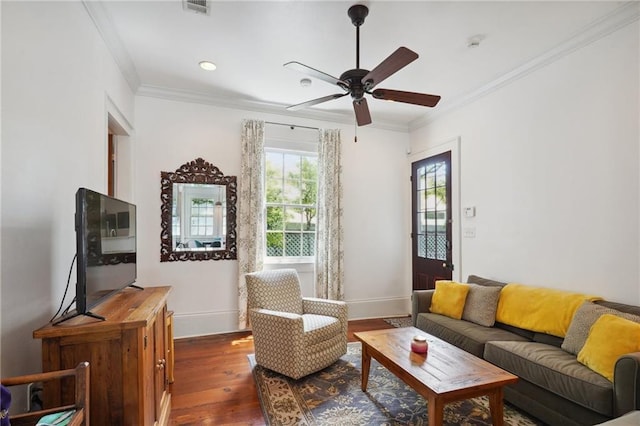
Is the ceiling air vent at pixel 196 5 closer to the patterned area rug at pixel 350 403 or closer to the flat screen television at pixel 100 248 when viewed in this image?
the flat screen television at pixel 100 248

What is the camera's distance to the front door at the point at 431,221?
163 inches

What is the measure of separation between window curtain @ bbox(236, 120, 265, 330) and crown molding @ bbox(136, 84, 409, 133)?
234mm

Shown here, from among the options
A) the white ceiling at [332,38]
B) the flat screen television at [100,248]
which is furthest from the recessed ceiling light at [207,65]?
the flat screen television at [100,248]

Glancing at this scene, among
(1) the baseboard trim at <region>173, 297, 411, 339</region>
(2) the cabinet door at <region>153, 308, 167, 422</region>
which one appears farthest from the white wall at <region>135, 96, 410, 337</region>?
(2) the cabinet door at <region>153, 308, 167, 422</region>

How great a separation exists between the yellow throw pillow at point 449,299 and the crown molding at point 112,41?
388 cm

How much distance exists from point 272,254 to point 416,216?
2229 mm

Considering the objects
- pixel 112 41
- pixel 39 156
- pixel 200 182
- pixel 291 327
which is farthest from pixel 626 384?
pixel 112 41

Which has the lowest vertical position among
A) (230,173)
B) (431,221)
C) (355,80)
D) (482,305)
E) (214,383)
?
(214,383)

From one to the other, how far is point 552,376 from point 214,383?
2.54 m

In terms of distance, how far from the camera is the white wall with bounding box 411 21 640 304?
240cm

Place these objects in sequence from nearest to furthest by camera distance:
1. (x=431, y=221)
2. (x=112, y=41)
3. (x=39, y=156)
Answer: (x=39, y=156), (x=112, y=41), (x=431, y=221)

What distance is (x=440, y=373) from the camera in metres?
1.94

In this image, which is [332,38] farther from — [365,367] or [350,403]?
[350,403]

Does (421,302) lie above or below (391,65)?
below
